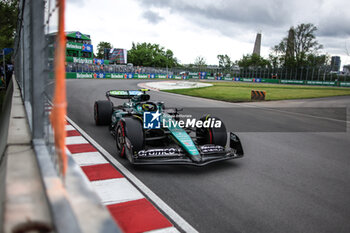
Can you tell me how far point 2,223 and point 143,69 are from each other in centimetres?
5453

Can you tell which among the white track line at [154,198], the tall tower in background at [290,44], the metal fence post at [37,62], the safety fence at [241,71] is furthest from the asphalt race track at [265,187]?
the tall tower in background at [290,44]

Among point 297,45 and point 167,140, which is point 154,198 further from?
point 297,45

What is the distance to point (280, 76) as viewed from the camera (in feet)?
188

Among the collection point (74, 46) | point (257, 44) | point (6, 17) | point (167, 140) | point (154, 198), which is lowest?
point (154, 198)

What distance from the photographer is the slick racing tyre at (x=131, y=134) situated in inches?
189

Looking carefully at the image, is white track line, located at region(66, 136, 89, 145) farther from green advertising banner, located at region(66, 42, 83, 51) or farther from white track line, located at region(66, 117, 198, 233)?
green advertising banner, located at region(66, 42, 83, 51)

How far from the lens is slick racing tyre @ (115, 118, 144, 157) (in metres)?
4.79

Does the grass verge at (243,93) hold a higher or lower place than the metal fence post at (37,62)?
lower

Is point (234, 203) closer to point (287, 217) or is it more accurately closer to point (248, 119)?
point (287, 217)

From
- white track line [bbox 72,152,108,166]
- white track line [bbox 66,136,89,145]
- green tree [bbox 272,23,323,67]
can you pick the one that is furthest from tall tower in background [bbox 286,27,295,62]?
white track line [bbox 72,152,108,166]

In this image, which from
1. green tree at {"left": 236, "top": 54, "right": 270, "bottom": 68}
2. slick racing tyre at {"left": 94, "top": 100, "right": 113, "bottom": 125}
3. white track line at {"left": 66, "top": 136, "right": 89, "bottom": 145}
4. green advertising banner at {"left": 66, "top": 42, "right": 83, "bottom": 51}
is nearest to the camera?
white track line at {"left": 66, "top": 136, "right": 89, "bottom": 145}

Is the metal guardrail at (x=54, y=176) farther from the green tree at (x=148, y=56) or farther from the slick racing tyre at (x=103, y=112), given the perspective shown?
the green tree at (x=148, y=56)

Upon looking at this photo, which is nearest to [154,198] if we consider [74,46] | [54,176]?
[54,176]

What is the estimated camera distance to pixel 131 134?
15.8 feet
